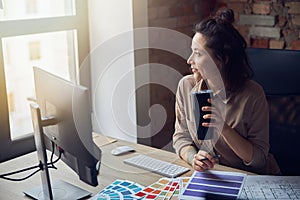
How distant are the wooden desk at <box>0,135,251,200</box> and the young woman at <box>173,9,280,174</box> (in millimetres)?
108

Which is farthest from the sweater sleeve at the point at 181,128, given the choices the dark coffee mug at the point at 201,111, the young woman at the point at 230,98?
the dark coffee mug at the point at 201,111

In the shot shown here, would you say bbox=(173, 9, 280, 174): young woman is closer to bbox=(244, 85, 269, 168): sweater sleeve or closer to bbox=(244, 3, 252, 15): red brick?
bbox=(244, 85, 269, 168): sweater sleeve

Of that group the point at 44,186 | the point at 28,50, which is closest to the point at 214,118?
the point at 44,186

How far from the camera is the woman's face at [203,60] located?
1876 millimetres

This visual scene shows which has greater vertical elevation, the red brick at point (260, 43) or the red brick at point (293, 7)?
the red brick at point (293, 7)

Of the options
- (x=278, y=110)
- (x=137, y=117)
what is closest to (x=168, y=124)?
(x=137, y=117)

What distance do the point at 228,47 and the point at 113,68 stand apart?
0.87 m

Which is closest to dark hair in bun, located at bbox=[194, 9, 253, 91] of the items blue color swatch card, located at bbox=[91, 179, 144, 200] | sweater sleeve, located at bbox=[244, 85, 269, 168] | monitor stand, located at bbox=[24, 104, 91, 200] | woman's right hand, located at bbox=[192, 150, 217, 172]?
sweater sleeve, located at bbox=[244, 85, 269, 168]

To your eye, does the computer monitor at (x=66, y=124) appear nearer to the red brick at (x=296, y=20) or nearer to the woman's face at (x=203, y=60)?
the woman's face at (x=203, y=60)

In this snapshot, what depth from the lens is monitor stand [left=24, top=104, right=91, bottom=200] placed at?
5.17ft

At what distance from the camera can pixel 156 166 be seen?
72.6 inches

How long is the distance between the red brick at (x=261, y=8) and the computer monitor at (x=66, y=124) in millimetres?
1533

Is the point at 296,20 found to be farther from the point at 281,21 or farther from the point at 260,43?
the point at 260,43

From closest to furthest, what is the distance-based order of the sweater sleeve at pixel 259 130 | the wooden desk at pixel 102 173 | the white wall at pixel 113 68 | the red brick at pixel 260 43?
the wooden desk at pixel 102 173 < the sweater sleeve at pixel 259 130 < the white wall at pixel 113 68 < the red brick at pixel 260 43
